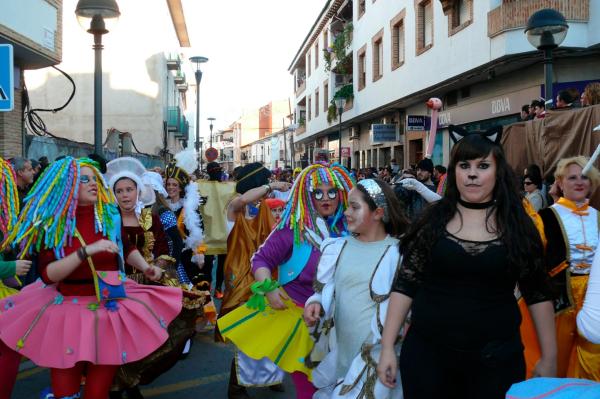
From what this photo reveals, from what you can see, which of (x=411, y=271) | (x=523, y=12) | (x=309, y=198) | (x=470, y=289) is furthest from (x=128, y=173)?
(x=523, y=12)

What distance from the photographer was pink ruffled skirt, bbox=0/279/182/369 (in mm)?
3309

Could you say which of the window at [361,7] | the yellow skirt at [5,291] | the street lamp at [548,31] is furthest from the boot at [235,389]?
the window at [361,7]

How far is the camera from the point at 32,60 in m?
12.6

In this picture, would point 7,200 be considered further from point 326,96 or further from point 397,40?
point 326,96

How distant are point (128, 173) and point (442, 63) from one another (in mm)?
13676

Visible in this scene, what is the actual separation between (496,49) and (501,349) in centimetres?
1245

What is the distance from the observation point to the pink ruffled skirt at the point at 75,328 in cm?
331

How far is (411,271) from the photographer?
2.66 metres

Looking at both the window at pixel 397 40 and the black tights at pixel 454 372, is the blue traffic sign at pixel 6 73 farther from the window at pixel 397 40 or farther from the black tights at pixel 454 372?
the window at pixel 397 40

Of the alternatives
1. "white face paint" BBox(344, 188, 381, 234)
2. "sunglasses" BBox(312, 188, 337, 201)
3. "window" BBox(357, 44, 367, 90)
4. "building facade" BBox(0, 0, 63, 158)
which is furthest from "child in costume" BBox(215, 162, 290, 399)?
"window" BBox(357, 44, 367, 90)

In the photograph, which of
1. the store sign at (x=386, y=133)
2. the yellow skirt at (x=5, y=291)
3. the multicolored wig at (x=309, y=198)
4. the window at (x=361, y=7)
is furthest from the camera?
the window at (x=361, y=7)

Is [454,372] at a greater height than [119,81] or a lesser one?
lesser

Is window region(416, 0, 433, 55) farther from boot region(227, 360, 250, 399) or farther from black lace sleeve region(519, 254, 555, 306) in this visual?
black lace sleeve region(519, 254, 555, 306)

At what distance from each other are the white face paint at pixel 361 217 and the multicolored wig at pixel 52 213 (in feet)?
5.11
